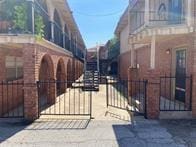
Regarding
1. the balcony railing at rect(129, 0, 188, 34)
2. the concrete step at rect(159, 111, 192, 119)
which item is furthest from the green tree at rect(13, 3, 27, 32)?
the concrete step at rect(159, 111, 192, 119)

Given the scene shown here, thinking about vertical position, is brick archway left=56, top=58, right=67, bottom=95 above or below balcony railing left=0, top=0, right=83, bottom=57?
below

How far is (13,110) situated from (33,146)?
4.44 metres

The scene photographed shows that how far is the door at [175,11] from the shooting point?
960cm

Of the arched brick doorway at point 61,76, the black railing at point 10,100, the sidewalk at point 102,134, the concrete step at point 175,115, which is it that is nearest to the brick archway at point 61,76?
the arched brick doorway at point 61,76

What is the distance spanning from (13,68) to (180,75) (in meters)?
6.72

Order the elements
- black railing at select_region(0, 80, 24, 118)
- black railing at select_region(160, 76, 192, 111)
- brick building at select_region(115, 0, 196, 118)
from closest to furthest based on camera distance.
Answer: brick building at select_region(115, 0, 196, 118)
black railing at select_region(160, 76, 192, 111)
black railing at select_region(0, 80, 24, 118)

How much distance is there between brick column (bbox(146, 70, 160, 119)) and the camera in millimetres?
8164

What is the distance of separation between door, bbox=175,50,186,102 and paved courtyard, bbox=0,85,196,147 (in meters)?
2.12

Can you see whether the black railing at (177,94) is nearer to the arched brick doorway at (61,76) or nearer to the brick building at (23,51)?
the brick building at (23,51)

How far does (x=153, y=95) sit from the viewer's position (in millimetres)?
8164

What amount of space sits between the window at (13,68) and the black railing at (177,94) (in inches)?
226

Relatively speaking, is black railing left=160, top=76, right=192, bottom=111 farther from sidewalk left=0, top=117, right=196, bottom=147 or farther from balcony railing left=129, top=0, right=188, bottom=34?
balcony railing left=129, top=0, right=188, bottom=34

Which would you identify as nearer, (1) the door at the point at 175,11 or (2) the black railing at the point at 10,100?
(2) the black railing at the point at 10,100

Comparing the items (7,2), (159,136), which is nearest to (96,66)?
(7,2)
